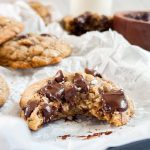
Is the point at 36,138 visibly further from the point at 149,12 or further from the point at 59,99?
the point at 149,12

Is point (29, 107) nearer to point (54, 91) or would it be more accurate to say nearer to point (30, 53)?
point (54, 91)

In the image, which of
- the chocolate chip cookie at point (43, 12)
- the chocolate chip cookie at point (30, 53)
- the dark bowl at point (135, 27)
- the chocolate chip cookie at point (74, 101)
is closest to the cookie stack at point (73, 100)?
the chocolate chip cookie at point (74, 101)

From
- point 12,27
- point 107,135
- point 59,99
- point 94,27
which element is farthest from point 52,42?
point 107,135

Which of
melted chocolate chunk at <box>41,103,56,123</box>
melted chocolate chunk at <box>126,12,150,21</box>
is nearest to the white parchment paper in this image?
melted chocolate chunk at <box>41,103,56,123</box>

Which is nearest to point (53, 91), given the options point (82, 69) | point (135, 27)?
point (82, 69)

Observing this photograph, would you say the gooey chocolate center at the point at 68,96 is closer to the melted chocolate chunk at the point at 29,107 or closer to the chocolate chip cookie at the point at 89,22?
the melted chocolate chunk at the point at 29,107

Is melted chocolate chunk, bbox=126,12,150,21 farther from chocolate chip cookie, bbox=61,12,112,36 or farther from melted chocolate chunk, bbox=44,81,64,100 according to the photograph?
melted chocolate chunk, bbox=44,81,64,100
